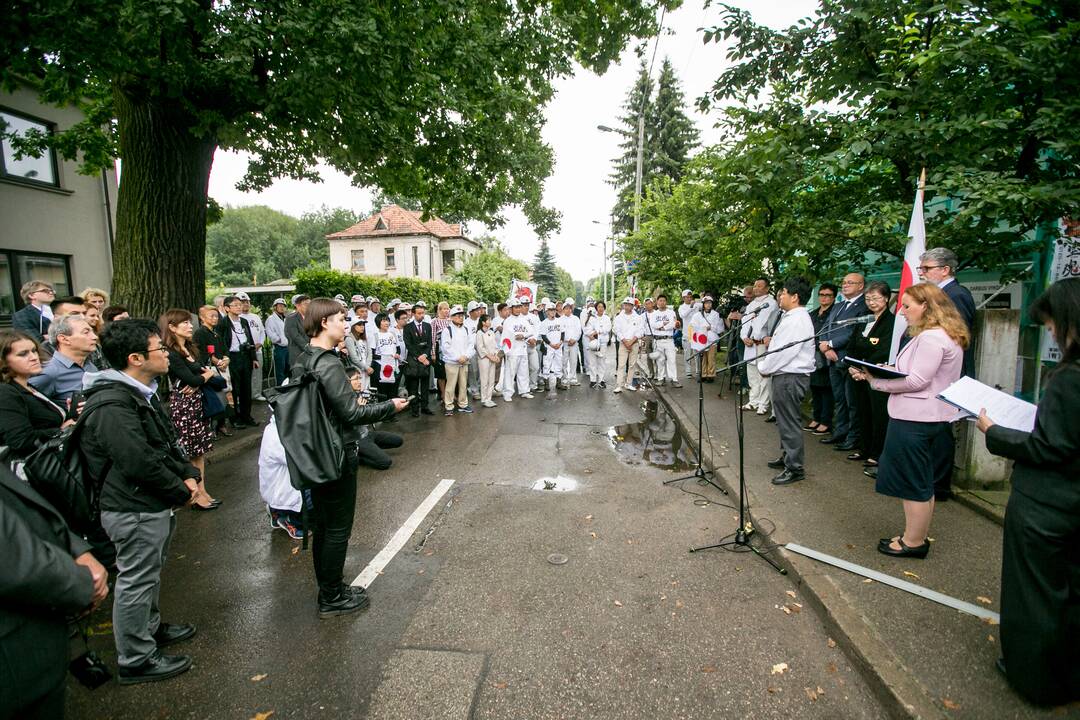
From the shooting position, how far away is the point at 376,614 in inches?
139

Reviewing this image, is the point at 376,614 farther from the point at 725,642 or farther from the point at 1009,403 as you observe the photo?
the point at 1009,403

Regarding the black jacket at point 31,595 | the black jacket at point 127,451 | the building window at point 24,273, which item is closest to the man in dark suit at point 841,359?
the black jacket at point 127,451

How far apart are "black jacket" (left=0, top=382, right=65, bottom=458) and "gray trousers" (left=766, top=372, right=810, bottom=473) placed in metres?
6.48

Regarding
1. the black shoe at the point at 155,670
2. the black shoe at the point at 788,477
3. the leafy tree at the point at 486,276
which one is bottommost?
the black shoe at the point at 155,670

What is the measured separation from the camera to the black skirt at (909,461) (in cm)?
374

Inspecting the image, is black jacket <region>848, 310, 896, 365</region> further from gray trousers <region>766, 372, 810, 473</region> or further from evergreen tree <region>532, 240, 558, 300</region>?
evergreen tree <region>532, 240, 558, 300</region>

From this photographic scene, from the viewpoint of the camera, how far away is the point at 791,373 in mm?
5555

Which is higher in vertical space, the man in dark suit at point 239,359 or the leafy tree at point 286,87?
the leafy tree at point 286,87

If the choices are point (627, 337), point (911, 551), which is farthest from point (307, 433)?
point (627, 337)

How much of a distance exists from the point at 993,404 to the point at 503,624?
10.5 ft

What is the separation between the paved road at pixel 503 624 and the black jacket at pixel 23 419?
1383mm

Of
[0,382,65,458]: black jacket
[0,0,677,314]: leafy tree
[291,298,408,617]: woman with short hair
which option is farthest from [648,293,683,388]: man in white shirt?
[0,382,65,458]: black jacket

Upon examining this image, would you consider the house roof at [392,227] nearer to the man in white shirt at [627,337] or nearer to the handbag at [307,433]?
the man in white shirt at [627,337]

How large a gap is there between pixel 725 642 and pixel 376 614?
2.33m
